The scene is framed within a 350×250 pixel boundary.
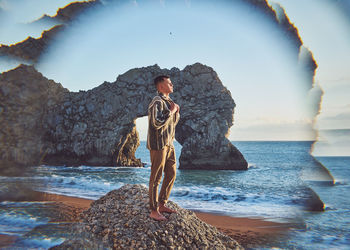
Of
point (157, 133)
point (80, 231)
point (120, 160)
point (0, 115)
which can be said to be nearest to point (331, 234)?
point (157, 133)

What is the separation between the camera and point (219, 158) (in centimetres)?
2119

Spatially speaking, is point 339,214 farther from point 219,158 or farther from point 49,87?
point 49,87

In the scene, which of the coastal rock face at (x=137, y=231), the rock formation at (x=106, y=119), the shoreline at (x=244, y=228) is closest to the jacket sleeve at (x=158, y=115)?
the coastal rock face at (x=137, y=231)

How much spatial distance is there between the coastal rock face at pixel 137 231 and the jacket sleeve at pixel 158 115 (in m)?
1.33

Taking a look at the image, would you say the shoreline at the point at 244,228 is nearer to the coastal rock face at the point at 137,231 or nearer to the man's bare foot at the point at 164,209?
the coastal rock face at the point at 137,231

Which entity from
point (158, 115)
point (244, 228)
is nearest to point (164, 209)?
point (158, 115)

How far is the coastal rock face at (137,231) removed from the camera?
2.79 m

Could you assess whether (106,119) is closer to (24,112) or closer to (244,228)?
(24,112)

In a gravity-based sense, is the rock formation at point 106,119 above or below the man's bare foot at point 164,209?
above

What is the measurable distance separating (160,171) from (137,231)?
82 centimetres

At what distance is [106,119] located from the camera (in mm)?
24359

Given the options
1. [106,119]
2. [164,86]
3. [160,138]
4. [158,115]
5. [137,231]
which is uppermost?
[106,119]

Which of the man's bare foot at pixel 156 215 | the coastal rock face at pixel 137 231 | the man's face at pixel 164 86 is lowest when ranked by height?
the coastal rock face at pixel 137 231

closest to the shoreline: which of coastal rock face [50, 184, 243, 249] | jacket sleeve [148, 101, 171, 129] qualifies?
coastal rock face [50, 184, 243, 249]
